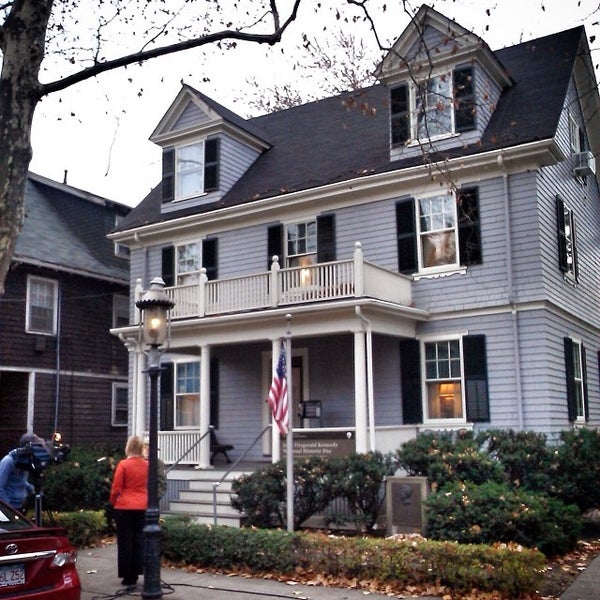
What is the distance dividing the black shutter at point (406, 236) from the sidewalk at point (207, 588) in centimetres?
834

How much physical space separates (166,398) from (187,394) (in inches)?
25.4

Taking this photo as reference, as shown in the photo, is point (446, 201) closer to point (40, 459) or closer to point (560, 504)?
point (560, 504)

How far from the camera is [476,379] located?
48.9 feet

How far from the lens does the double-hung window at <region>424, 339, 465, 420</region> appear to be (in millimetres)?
15258

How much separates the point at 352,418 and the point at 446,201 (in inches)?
197

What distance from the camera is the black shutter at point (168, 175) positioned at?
20172 millimetres

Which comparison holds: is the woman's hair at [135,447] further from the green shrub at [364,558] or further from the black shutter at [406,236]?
the black shutter at [406,236]

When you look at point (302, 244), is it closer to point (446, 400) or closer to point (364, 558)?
point (446, 400)

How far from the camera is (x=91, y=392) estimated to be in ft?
75.1

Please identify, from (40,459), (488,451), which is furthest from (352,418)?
(40,459)

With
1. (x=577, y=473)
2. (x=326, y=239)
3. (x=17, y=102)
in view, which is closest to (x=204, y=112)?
(x=326, y=239)

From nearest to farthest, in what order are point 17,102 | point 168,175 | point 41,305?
point 17,102
point 168,175
point 41,305

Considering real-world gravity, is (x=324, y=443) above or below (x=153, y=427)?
below

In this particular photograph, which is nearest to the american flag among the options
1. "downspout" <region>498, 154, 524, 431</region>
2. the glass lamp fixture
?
the glass lamp fixture
